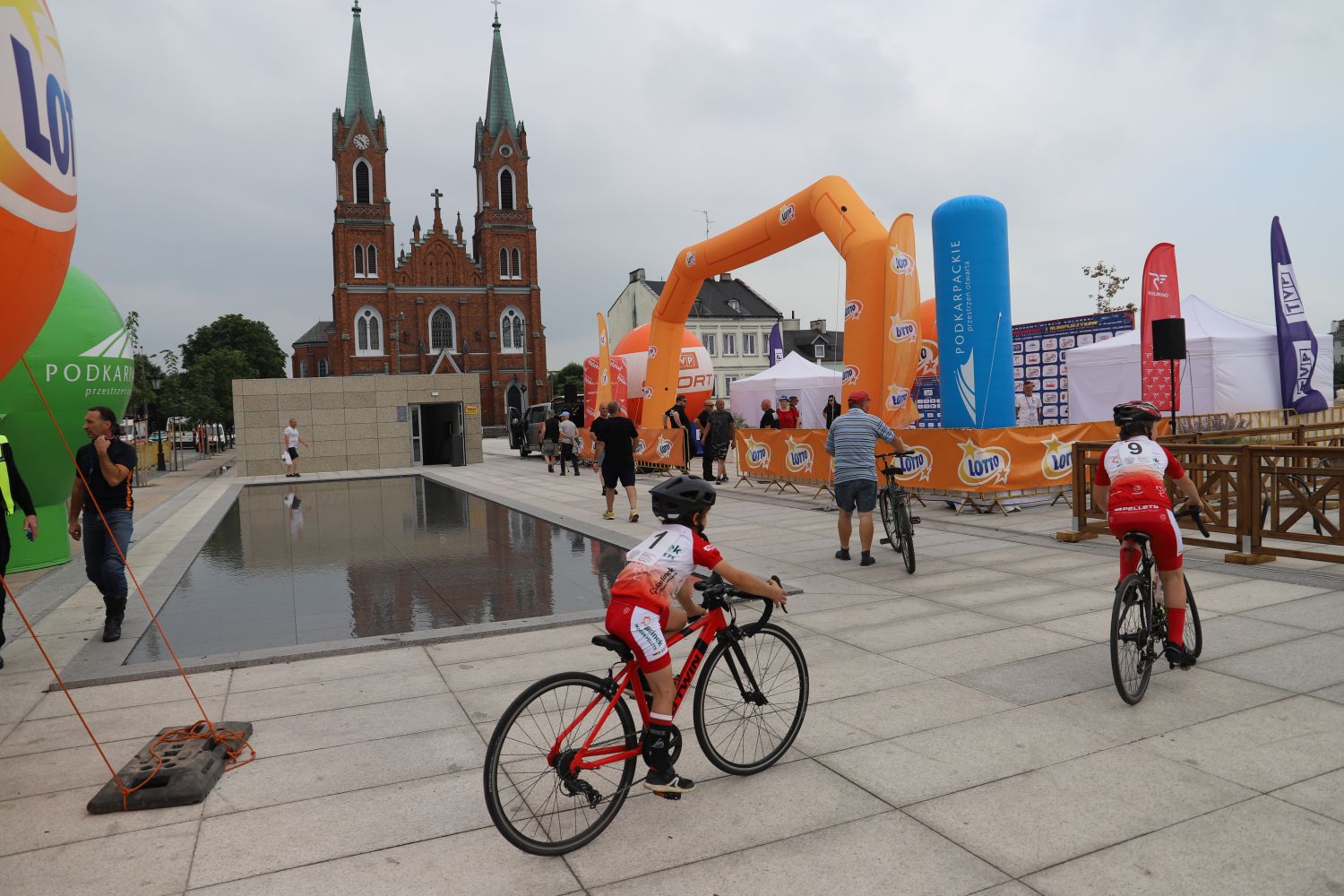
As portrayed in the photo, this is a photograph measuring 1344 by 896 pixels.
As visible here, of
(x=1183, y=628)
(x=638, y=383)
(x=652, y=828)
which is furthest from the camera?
(x=638, y=383)

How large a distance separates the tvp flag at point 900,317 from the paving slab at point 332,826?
Answer: 35.5 ft

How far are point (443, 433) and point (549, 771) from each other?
31242 mm

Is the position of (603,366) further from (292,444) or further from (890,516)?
(890,516)

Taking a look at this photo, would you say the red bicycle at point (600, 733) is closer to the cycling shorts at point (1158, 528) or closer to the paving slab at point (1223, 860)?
the paving slab at point (1223, 860)

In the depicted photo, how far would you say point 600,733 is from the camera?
3.49 meters

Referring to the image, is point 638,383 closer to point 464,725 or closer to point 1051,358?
point 1051,358

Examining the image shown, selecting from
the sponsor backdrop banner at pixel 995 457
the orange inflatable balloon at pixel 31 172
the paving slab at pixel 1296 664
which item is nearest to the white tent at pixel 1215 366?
the sponsor backdrop banner at pixel 995 457

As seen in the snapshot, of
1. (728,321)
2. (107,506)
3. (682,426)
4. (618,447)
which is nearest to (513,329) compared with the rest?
(728,321)

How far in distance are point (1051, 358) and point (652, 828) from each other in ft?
77.5

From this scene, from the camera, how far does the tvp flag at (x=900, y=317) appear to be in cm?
1337

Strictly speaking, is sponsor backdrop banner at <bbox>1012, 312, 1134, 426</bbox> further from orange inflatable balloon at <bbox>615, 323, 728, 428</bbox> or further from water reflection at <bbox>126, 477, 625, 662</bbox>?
water reflection at <bbox>126, 477, 625, 662</bbox>

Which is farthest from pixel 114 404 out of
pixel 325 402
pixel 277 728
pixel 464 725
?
pixel 325 402

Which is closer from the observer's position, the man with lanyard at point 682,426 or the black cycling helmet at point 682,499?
the black cycling helmet at point 682,499

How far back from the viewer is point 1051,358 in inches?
956
